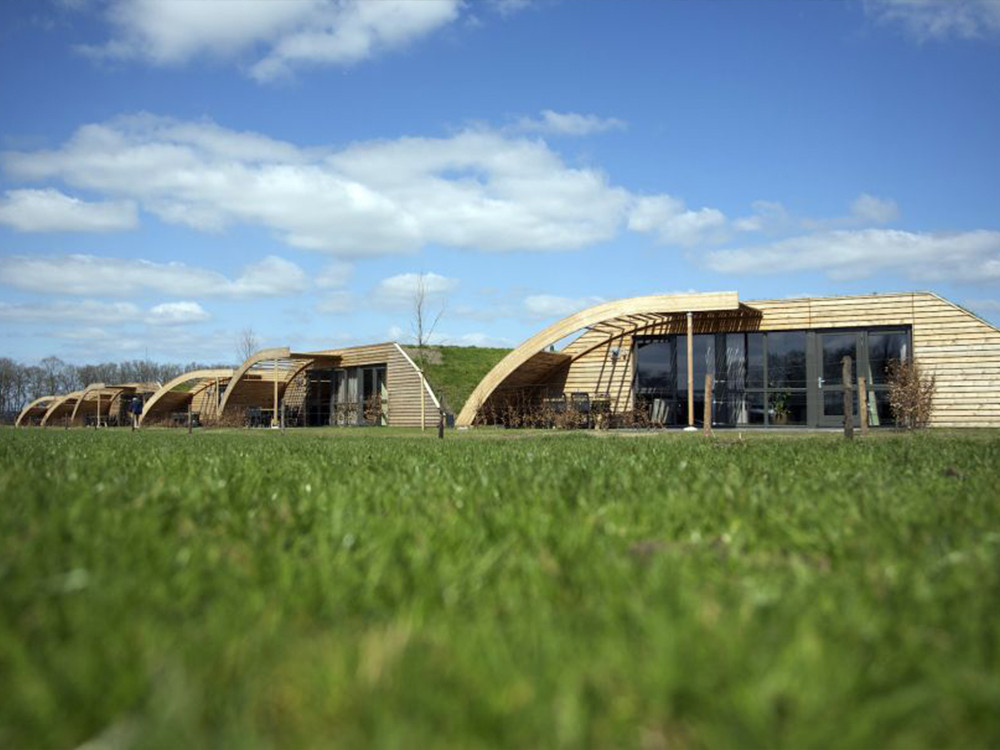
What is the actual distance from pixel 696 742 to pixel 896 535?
1902 mm

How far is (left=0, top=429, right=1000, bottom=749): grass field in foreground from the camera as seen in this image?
1.31 m

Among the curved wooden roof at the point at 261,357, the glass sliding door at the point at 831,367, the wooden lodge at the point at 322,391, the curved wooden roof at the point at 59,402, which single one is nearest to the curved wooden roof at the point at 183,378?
the wooden lodge at the point at 322,391

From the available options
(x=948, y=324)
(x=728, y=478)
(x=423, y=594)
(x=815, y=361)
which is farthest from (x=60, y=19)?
(x=948, y=324)

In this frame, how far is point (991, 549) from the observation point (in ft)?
8.40

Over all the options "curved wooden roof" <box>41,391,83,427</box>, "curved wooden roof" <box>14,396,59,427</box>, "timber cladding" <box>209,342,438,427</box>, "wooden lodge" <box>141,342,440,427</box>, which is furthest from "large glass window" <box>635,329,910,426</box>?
"curved wooden roof" <box>14,396,59,427</box>

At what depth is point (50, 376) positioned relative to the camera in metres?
72.9

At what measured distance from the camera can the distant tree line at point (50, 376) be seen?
71.9 m

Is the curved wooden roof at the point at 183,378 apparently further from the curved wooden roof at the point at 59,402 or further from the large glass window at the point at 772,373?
the large glass window at the point at 772,373

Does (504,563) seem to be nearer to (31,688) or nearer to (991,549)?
(31,688)

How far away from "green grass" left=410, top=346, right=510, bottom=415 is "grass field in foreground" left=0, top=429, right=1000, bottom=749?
30.2 metres

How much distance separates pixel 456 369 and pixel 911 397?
19.9m

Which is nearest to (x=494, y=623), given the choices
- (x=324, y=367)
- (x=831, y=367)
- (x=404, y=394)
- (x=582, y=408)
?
(x=582, y=408)

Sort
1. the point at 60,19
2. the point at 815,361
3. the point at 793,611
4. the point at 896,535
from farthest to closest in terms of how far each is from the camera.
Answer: the point at 815,361 < the point at 60,19 < the point at 896,535 < the point at 793,611

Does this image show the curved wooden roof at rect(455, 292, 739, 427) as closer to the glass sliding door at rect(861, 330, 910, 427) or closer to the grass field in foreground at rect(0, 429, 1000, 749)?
the glass sliding door at rect(861, 330, 910, 427)
